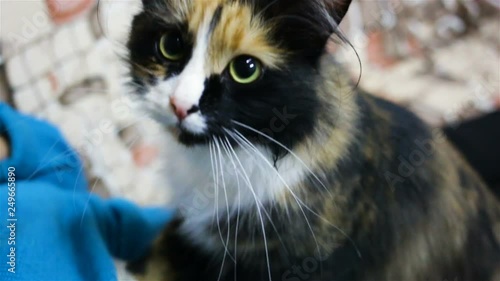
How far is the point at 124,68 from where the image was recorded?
0.93 m

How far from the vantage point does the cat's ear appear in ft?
2.39

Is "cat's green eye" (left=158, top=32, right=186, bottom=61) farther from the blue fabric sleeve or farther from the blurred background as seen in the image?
the blue fabric sleeve

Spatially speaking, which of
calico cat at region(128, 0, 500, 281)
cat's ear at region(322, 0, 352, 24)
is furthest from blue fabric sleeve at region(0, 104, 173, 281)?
cat's ear at region(322, 0, 352, 24)

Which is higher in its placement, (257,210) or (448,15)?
(257,210)

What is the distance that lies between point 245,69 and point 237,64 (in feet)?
0.04

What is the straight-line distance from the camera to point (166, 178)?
99 cm

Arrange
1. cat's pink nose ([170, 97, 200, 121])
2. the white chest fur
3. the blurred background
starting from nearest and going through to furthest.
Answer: cat's pink nose ([170, 97, 200, 121])
the white chest fur
the blurred background

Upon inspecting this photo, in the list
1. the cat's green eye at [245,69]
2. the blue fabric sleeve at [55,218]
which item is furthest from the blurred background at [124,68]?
the cat's green eye at [245,69]

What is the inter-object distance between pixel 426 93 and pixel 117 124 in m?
0.93

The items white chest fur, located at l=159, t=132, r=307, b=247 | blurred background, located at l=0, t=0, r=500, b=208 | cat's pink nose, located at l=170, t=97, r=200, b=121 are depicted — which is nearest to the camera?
cat's pink nose, located at l=170, t=97, r=200, b=121

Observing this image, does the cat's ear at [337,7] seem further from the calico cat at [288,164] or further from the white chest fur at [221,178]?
the white chest fur at [221,178]

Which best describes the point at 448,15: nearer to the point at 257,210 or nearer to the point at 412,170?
the point at 412,170

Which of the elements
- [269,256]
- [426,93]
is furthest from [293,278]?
[426,93]

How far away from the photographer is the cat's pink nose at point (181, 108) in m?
0.70
